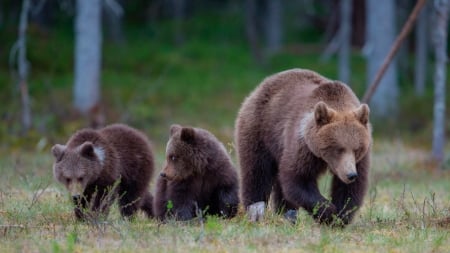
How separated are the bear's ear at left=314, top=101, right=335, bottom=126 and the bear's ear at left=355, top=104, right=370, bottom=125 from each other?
0.79 ft

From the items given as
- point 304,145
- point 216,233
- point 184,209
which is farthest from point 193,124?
point 216,233

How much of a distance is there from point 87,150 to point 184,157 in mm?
1064

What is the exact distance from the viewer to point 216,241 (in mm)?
7629

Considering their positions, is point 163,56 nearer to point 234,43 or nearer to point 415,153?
point 234,43

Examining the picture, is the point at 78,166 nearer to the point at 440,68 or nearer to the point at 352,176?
the point at 352,176

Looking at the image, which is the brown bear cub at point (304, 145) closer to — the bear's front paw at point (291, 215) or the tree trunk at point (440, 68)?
the bear's front paw at point (291, 215)

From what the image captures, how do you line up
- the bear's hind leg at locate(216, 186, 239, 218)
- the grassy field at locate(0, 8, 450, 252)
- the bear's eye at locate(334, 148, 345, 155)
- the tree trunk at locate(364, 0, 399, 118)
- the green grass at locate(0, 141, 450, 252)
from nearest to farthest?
the green grass at locate(0, 141, 450, 252) < the grassy field at locate(0, 8, 450, 252) < the bear's eye at locate(334, 148, 345, 155) < the bear's hind leg at locate(216, 186, 239, 218) < the tree trunk at locate(364, 0, 399, 118)

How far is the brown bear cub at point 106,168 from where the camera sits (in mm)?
9703

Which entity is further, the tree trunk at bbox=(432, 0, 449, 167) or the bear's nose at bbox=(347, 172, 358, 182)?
the tree trunk at bbox=(432, 0, 449, 167)

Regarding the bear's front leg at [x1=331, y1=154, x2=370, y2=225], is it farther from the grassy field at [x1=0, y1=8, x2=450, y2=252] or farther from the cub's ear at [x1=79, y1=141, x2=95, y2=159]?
the cub's ear at [x1=79, y1=141, x2=95, y2=159]

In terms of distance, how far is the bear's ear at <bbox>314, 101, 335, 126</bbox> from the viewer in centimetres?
834

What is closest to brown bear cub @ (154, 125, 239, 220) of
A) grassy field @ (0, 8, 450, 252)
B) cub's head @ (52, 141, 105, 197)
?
grassy field @ (0, 8, 450, 252)

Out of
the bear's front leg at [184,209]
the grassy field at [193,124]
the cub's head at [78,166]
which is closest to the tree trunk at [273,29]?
the grassy field at [193,124]

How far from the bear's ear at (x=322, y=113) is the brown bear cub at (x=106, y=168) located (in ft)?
7.00
